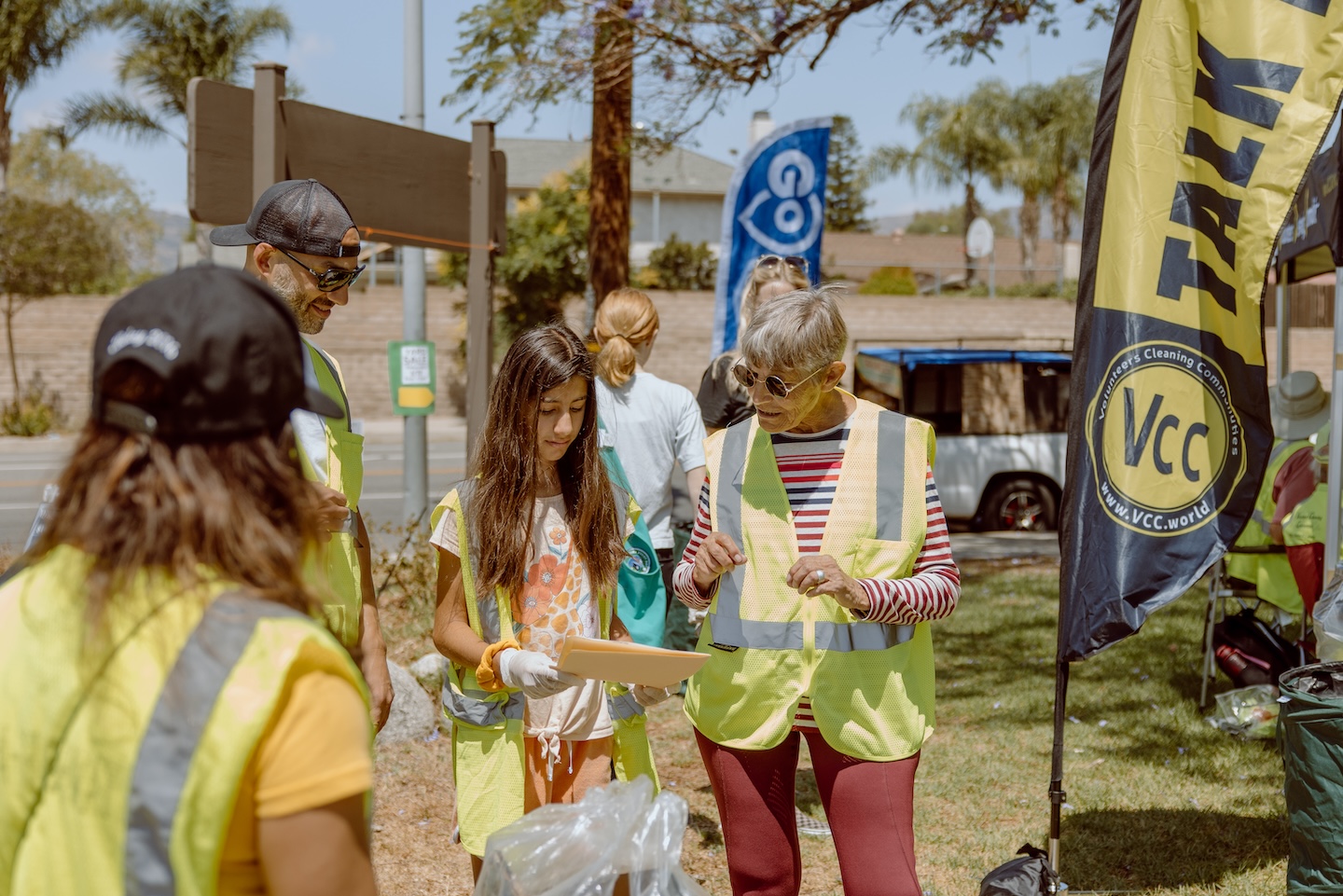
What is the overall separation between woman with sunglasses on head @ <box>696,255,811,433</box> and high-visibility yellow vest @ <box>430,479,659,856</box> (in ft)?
5.52

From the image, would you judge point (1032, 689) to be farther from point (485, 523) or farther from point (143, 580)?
point (143, 580)

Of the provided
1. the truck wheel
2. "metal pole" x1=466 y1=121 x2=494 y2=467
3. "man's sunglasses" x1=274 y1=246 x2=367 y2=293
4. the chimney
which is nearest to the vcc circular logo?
"man's sunglasses" x1=274 y1=246 x2=367 y2=293

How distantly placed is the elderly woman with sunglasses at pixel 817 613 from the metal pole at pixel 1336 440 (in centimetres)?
222

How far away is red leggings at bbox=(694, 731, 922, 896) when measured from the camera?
246 cm

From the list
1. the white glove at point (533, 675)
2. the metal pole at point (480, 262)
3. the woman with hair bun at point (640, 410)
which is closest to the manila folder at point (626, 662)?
the white glove at point (533, 675)

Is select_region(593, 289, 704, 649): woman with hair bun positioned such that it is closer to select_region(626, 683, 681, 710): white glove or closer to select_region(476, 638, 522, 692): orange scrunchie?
select_region(626, 683, 681, 710): white glove

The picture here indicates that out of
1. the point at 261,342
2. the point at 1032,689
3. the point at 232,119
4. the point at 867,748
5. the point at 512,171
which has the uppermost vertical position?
the point at 512,171

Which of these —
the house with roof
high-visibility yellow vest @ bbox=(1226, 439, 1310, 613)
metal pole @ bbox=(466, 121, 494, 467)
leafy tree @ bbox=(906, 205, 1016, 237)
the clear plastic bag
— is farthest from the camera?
leafy tree @ bbox=(906, 205, 1016, 237)

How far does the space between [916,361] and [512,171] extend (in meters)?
36.1

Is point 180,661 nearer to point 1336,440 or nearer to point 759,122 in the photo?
point 1336,440

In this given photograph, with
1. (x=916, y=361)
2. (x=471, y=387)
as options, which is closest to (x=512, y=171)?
(x=916, y=361)

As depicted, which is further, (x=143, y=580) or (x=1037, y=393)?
(x=1037, y=393)

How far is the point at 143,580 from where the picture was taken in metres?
1.13

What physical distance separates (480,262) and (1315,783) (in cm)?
469
